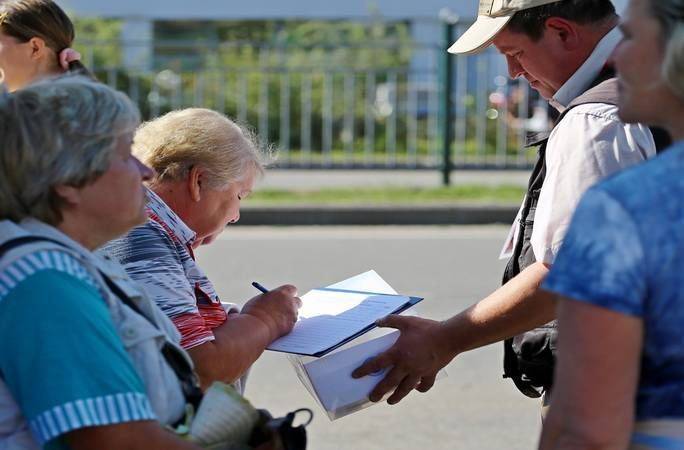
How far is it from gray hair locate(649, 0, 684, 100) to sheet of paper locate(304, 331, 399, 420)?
1.22m

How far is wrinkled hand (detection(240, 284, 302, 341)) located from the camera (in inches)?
106

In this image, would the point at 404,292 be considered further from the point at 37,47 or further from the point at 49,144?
the point at 49,144


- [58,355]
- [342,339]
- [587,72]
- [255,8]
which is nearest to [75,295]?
[58,355]

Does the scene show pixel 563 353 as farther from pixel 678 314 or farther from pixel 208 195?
pixel 208 195

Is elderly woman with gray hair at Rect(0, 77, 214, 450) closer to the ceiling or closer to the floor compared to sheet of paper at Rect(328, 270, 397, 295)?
closer to the ceiling

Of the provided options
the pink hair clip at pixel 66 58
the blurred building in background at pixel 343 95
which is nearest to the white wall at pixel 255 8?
the blurred building in background at pixel 343 95

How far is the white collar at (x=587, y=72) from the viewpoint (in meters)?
2.75

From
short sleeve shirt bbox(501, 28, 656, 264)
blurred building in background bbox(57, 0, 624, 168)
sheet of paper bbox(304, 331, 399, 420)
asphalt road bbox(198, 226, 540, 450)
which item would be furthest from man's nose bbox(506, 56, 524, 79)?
blurred building in background bbox(57, 0, 624, 168)

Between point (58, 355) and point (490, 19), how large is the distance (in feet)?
5.37

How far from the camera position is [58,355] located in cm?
172

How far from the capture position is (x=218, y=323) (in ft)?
8.73

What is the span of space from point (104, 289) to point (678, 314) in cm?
89

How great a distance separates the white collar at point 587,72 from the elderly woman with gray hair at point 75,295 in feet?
3.95

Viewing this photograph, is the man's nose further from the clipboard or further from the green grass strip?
the green grass strip
